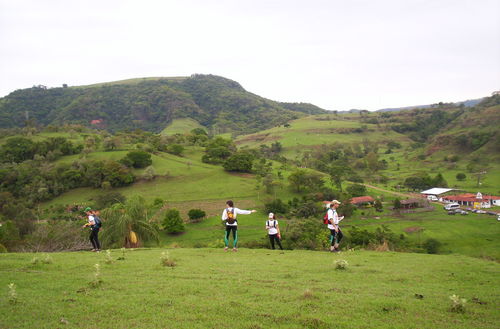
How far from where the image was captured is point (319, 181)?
64062mm

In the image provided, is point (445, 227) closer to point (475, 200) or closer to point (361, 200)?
point (361, 200)

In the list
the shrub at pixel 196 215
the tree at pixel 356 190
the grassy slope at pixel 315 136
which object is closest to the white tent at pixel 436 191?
the tree at pixel 356 190

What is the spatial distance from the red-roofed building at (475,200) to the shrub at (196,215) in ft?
164

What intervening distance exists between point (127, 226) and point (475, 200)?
65575mm

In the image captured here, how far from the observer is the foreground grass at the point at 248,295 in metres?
5.82

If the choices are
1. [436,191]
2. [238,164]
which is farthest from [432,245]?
[238,164]

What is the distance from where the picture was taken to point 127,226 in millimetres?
18328

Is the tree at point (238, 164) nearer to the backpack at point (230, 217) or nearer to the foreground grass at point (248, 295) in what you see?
the backpack at point (230, 217)

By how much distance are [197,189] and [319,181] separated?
24531 mm

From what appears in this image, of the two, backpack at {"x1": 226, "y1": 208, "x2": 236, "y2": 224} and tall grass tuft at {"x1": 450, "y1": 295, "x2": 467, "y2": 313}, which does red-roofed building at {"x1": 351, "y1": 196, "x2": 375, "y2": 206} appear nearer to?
backpack at {"x1": 226, "y1": 208, "x2": 236, "y2": 224}

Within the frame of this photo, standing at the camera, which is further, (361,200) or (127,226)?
(361,200)

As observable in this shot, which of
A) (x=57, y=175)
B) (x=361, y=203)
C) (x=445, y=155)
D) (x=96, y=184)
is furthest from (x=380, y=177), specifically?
(x=57, y=175)

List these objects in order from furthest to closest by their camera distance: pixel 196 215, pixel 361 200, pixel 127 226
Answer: pixel 361 200, pixel 196 215, pixel 127 226

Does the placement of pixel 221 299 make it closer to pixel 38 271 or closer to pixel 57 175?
pixel 38 271
